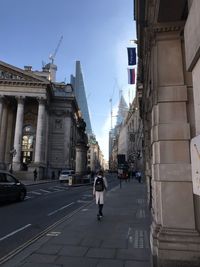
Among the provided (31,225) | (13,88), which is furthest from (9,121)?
(31,225)

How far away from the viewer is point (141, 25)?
373 inches

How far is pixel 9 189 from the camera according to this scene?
1571 centimetres

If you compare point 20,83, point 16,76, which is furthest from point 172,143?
point 16,76

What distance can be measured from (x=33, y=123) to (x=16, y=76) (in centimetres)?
1158

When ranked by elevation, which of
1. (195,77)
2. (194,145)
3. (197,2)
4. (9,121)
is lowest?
(194,145)

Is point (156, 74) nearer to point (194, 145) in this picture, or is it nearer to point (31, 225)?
point (194, 145)

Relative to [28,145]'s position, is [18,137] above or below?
above

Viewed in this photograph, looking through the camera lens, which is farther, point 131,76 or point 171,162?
point 131,76

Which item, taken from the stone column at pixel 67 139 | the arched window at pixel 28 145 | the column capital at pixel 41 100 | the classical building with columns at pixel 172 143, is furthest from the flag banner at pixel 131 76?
the stone column at pixel 67 139

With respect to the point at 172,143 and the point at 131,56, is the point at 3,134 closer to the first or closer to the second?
the point at 131,56

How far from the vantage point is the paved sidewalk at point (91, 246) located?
5543 millimetres

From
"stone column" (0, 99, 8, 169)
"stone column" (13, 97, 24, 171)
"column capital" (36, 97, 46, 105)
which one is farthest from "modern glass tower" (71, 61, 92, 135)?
"stone column" (13, 97, 24, 171)

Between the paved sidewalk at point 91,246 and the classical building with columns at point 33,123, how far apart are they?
133ft

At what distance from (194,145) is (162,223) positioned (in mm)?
3545
